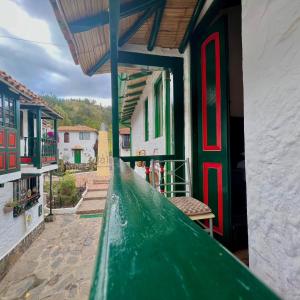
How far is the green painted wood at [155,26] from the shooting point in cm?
238

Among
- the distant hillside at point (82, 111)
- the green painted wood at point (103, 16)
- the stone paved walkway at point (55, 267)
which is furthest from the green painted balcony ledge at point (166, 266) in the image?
the distant hillside at point (82, 111)

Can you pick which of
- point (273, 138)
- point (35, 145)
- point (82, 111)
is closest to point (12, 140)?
point (35, 145)

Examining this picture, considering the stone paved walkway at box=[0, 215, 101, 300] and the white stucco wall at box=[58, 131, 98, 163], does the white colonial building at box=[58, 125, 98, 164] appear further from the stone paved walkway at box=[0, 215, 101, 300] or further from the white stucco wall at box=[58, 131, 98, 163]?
the stone paved walkway at box=[0, 215, 101, 300]

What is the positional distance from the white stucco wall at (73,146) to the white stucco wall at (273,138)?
30.0 m

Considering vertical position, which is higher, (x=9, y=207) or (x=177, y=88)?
(x=177, y=88)

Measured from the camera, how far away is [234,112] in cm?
284

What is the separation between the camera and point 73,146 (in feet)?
98.0

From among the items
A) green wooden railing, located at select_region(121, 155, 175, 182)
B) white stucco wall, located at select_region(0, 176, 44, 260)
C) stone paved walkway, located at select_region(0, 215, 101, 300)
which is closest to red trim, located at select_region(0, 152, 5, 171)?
white stucco wall, located at select_region(0, 176, 44, 260)

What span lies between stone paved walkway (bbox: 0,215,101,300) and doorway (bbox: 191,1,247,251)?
Answer: 273cm

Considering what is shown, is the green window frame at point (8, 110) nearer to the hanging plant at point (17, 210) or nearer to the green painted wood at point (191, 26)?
the hanging plant at point (17, 210)

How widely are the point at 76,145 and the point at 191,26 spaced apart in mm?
29256

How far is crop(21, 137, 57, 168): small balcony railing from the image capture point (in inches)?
357

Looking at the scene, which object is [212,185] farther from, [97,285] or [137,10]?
[97,285]

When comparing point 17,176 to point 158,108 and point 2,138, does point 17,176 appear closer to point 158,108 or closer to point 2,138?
point 2,138
